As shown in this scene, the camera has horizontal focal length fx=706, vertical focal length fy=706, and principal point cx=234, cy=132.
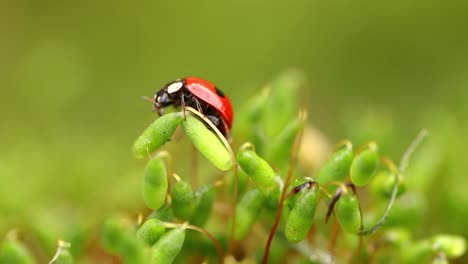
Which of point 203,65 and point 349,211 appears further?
point 203,65

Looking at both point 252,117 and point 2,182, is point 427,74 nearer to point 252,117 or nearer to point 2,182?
point 252,117

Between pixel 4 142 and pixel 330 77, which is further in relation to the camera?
pixel 330 77

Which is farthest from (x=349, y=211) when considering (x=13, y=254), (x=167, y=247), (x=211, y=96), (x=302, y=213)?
(x=13, y=254)

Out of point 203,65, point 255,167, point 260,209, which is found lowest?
point 203,65

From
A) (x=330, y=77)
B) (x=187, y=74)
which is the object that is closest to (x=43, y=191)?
(x=187, y=74)

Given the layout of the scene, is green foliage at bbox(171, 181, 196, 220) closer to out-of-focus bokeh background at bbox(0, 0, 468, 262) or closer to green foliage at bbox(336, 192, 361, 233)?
green foliage at bbox(336, 192, 361, 233)

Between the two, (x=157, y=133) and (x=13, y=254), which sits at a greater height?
(x=157, y=133)

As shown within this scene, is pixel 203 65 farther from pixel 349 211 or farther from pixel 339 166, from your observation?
pixel 349 211
